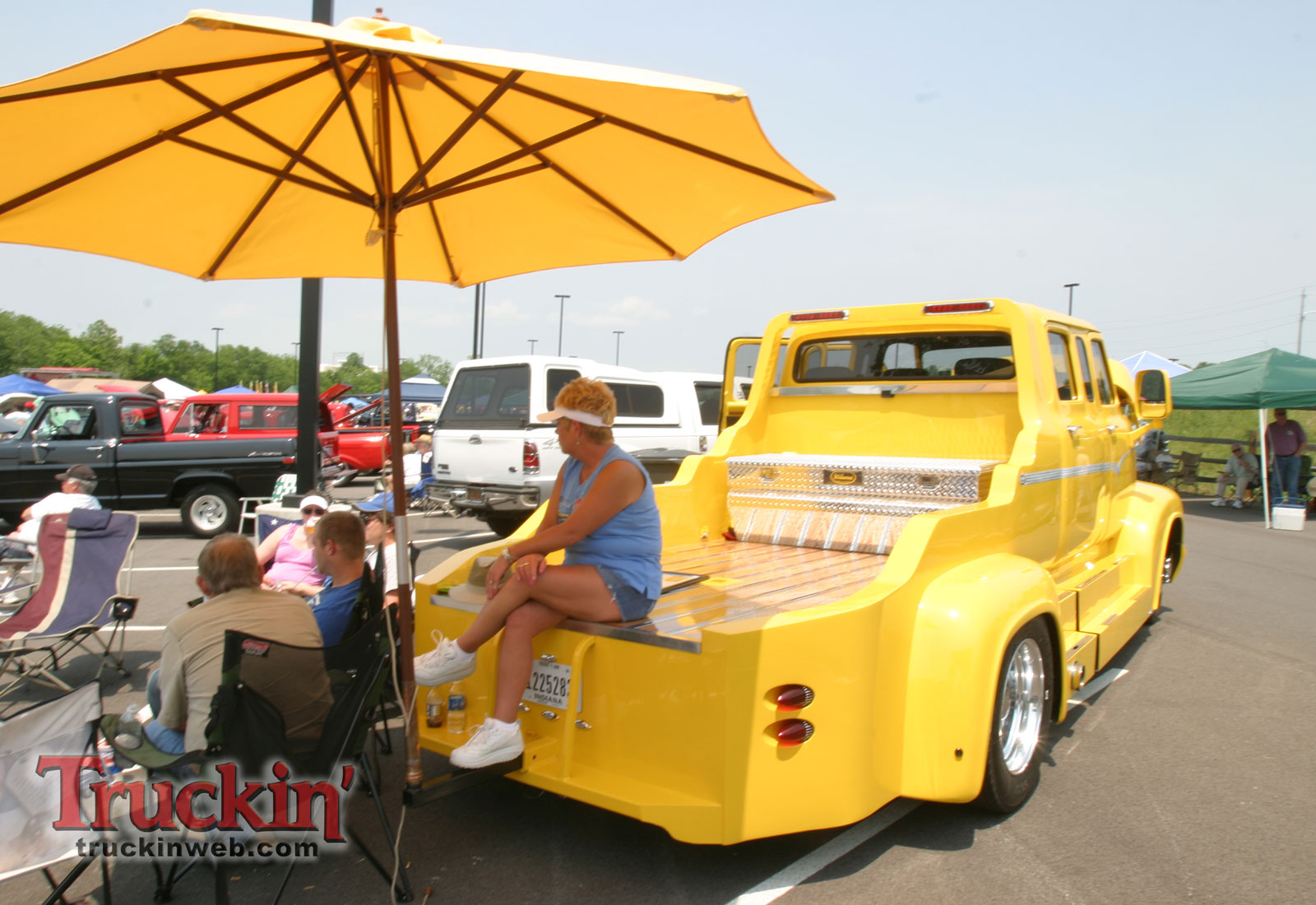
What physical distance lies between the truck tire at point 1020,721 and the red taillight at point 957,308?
1.89 meters

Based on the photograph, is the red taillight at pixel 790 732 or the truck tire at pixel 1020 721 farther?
the truck tire at pixel 1020 721

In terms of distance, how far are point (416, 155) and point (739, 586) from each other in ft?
7.80

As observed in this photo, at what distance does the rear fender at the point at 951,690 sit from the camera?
324 centimetres

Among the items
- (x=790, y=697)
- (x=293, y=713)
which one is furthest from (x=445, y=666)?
(x=790, y=697)

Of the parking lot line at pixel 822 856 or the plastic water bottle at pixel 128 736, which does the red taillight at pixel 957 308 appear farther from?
the plastic water bottle at pixel 128 736

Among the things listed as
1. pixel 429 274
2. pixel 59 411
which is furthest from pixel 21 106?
pixel 59 411

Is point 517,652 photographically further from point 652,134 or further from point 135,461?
point 135,461

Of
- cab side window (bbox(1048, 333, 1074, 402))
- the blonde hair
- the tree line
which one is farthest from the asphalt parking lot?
the tree line

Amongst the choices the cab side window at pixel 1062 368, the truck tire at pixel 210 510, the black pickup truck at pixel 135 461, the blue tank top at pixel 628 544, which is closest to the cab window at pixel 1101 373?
the cab side window at pixel 1062 368

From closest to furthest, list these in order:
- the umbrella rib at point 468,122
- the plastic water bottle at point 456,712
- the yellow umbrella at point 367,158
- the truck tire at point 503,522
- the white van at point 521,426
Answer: the yellow umbrella at point 367,158, the umbrella rib at point 468,122, the plastic water bottle at point 456,712, the white van at point 521,426, the truck tire at point 503,522

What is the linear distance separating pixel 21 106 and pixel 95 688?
1.83 meters

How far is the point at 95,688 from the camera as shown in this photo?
280 centimetres

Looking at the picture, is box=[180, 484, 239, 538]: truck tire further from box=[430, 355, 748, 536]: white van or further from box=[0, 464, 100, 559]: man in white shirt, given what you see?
box=[0, 464, 100, 559]: man in white shirt

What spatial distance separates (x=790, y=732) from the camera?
2.94 meters
